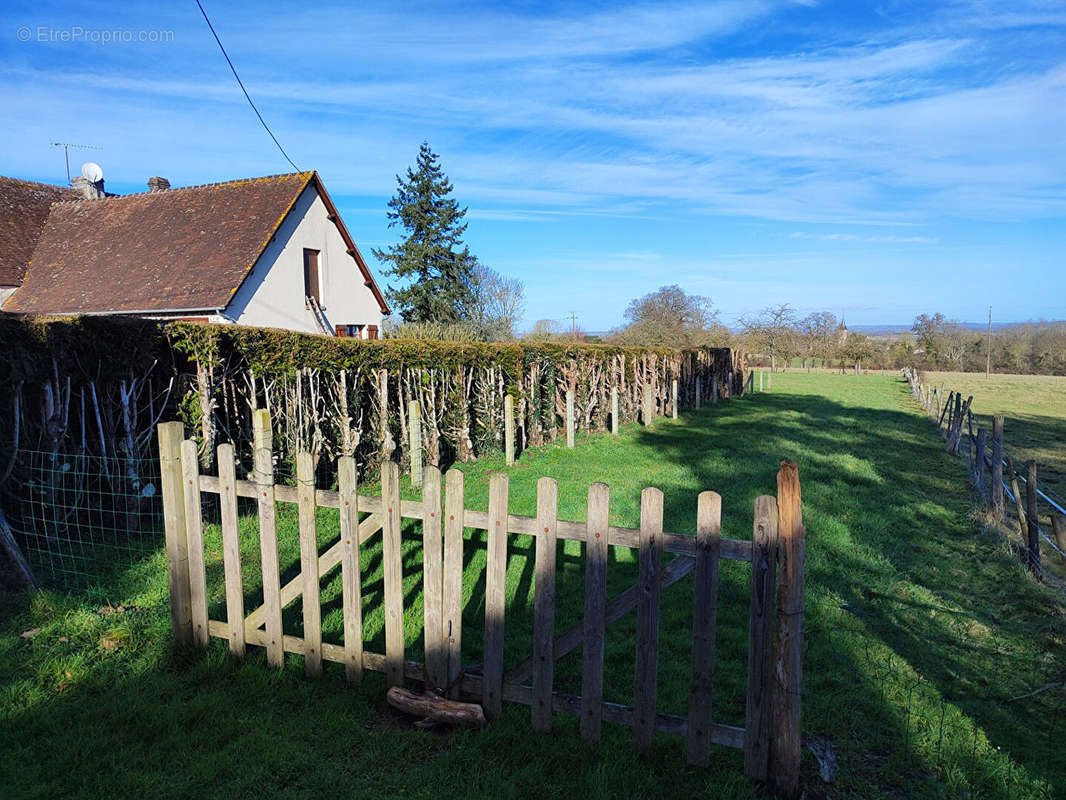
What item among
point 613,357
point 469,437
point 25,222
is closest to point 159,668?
point 469,437

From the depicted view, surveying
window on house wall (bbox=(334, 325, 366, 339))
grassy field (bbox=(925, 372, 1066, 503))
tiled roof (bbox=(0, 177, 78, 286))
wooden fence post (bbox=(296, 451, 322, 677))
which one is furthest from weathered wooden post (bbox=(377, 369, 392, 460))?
tiled roof (bbox=(0, 177, 78, 286))

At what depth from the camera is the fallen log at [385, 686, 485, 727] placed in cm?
351

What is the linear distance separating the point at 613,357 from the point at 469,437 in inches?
266

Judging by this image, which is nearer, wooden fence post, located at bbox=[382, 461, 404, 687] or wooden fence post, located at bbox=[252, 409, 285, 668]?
wooden fence post, located at bbox=[382, 461, 404, 687]

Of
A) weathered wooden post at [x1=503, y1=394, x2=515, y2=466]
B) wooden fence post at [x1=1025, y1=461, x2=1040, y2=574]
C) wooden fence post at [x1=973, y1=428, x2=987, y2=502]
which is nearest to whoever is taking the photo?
wooden fence post at [x1=1025, y1=461, x2=1040, y2=574]

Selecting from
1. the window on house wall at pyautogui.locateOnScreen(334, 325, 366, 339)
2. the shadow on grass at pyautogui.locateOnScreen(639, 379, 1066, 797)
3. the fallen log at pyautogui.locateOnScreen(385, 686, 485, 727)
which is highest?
the window on house wall at pyautogui.locateOnScreen(334, 325, 366, 339)

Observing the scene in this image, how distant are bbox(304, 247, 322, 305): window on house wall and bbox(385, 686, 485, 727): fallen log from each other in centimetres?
2361

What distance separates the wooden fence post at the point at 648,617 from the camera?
3139mm

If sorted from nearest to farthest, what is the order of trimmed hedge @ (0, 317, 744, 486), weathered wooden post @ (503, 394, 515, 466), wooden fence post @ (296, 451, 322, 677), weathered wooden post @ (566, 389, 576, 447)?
wooden fence post @ (296, 451, 322, 677) < trimmed hedge @ (0, 317, 744, 486) < weathered wooden post @ (503, 394, 515, 466) < weathered wooden post @ (566, 389, 576, 447)

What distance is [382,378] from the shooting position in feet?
33.0

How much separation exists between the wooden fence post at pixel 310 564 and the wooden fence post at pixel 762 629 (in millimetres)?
2452

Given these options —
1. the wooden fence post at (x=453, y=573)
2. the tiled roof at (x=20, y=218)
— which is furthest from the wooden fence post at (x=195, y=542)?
the tiled roof at (x=20, y=218)

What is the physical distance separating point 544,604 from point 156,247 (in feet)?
81.2

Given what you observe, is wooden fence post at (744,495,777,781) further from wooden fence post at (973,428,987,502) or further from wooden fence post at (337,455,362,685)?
wooden fence post at (973,428,987,502)
